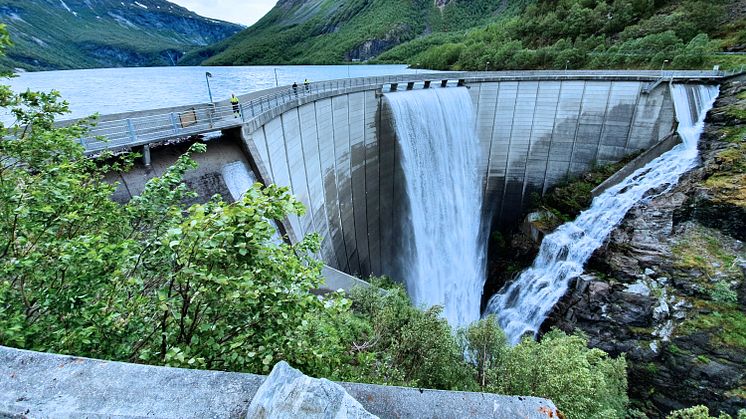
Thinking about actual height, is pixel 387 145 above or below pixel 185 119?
below

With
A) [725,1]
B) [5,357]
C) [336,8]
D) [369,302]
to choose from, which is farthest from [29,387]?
[336,8]

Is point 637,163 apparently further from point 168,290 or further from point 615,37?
point 168,290

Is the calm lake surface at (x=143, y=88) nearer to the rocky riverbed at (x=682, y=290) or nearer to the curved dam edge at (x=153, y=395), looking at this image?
the curved dam edge at (x=153, y=395)

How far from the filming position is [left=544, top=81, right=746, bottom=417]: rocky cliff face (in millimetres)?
15180

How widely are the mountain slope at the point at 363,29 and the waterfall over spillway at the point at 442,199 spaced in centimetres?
10075

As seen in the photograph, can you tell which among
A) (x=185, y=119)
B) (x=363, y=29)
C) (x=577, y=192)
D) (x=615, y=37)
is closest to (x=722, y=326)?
(x=577, y=192)

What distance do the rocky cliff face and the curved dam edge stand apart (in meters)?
18.5

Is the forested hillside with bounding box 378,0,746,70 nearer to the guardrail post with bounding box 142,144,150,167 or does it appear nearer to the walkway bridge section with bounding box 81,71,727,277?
the walkway bridge section with bounding box 81,71,727,277

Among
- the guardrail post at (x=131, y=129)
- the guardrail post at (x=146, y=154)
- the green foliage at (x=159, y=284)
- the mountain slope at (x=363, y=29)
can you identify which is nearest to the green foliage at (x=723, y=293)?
the green foliage at (x=159, y=284)

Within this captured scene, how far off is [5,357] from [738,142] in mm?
29141

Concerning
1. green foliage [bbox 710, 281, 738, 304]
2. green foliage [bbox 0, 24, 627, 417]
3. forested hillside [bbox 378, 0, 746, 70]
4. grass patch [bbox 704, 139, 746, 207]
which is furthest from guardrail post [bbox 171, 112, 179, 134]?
forested hillside [bbox 378, 0, 746, 70]

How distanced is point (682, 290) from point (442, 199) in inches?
547

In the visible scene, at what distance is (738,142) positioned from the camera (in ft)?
64.4

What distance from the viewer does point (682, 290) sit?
55.1 ft
